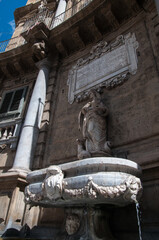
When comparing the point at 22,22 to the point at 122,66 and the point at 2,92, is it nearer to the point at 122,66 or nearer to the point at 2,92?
the point at 2,92

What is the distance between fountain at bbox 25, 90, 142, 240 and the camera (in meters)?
2.33

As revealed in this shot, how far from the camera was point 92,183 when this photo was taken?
2.33m

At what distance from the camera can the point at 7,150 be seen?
21.0 ft

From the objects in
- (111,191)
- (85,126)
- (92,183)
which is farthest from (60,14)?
(111,191)

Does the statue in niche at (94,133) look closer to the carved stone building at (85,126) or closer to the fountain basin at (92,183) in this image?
the carved stone building at (85,126)

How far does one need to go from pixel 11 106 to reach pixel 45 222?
194 inches

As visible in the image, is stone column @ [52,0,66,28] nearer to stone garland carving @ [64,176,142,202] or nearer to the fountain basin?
the fountain basin

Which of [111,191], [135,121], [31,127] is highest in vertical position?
[31,127]

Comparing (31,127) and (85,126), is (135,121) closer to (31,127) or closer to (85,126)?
(85,126)

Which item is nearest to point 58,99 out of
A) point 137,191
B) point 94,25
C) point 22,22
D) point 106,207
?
point 94,25

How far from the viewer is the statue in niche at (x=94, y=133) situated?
4.04 metres

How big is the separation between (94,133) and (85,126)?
1.14 feet

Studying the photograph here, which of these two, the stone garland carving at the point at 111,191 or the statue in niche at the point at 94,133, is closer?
the stone garland carving at the point at 111,191

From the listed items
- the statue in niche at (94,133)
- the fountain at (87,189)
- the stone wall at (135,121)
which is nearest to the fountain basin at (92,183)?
the fountain at (87,189)
